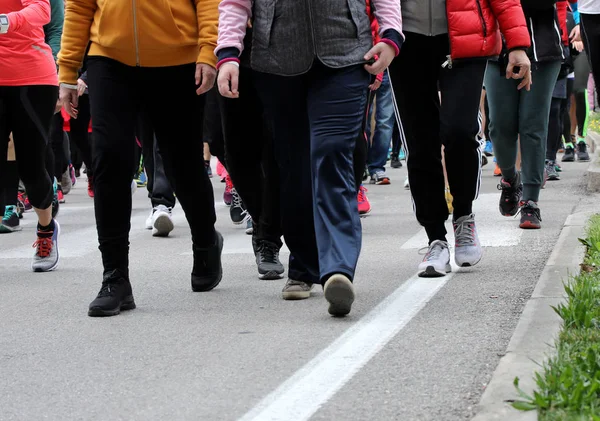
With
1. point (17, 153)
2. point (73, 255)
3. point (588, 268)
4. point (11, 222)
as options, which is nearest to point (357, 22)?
point (588, 268)

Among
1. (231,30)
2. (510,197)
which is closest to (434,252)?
(231,30)

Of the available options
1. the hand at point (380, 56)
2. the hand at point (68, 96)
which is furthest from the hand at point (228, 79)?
the hand at point (68, 96)

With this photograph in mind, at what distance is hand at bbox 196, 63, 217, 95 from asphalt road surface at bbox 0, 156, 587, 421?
0.99 meters

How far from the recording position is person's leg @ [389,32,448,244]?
6.33m

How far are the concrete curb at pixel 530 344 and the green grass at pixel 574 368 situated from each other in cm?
4

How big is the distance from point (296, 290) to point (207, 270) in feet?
1.94

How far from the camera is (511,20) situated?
6.30m

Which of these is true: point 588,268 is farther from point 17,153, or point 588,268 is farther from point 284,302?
point 17,153

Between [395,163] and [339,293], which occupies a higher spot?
[339,293]

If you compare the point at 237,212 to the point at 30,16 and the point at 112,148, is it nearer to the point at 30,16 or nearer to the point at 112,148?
the point at 30,16

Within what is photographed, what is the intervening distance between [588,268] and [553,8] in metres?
2.46

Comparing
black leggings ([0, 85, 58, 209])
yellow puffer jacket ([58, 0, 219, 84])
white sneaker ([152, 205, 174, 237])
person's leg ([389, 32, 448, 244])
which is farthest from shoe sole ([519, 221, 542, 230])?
yellow puffer jacket ([58, 0, 219, 84])

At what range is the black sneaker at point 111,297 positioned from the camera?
5680 mm

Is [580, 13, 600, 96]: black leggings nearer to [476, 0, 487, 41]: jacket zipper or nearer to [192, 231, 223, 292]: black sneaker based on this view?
[476, 0, 487, 41]: jacket zipper
